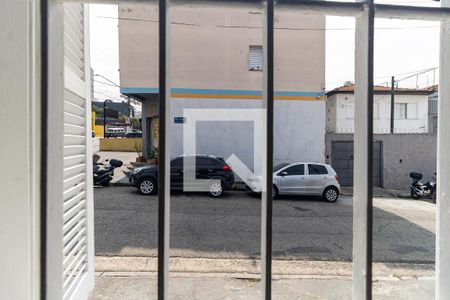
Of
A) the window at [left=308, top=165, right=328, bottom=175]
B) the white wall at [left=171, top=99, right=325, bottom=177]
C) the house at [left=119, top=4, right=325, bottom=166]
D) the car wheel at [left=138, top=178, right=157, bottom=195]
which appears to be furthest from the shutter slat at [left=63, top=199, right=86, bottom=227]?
the white wall at [left=171, top=99, right=325, bottom=177]

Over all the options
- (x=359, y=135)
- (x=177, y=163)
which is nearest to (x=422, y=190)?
(x=177, y=163)

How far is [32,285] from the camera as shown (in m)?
1.38

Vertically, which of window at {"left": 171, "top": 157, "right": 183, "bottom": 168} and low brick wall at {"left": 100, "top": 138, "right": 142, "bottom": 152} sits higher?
low brick wall at {"left": 100, "top": 138, "right": 142, "bottom": 152}

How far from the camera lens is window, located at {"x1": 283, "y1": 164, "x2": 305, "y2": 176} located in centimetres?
1013

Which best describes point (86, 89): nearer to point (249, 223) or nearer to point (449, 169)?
point (449, 169)

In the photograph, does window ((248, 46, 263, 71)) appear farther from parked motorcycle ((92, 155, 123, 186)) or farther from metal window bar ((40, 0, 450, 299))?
metal window bar ((40, 0, 450, 299))

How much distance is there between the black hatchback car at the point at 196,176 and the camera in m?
9.92

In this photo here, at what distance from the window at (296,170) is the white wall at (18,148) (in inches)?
364

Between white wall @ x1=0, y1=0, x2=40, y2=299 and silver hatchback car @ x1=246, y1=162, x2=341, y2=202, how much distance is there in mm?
8928

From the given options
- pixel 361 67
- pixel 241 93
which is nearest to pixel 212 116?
pixel 241 93

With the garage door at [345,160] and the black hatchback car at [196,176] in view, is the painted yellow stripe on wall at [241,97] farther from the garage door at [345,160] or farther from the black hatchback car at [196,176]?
the black hatchback car at [196,176]

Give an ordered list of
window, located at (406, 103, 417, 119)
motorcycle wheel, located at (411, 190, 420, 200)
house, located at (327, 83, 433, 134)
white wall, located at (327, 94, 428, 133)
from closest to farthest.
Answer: motorcycle wheel, located at (411, 190, 420, 200) < white wall, located at (327, 94, 428, 133) < house, located at (327, 83, 433, 134) < window, located at (406, 103, 417, 119)

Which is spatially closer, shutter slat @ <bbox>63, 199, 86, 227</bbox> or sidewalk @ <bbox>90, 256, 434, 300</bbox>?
shutter slat @ <bbox>63, 199, 86, 227</bbox>

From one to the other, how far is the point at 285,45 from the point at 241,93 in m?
2.91
